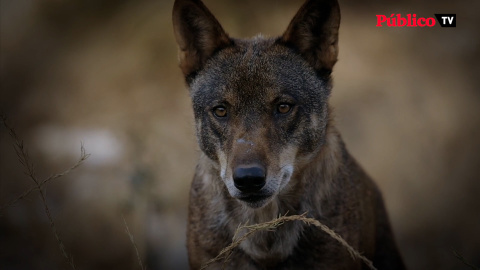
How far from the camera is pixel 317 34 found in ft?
13.0

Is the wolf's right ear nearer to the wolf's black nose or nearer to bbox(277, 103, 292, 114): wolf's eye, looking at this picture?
bbox(277, 103, 292, 114): wolf's eye

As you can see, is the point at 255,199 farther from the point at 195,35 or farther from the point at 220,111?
the point at 195,35

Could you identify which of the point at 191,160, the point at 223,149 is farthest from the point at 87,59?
the point at 223,149

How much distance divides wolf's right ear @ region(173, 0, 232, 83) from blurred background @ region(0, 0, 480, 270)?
3.28 meters

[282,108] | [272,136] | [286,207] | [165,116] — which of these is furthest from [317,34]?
[165,116]

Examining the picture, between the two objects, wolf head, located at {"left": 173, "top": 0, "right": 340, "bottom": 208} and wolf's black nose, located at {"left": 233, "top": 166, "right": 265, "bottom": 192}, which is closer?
wolf's black nose, located at {"left": 233, "top": 166, "right": 265, "bottom": 192}

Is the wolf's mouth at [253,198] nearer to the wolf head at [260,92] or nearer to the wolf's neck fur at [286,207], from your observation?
the wolf head at [260,92]

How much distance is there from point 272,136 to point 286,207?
0.65m

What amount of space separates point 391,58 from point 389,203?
2041 mm

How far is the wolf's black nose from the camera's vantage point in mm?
3324

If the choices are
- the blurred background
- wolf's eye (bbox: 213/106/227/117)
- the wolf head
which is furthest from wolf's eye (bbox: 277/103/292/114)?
the blurred background

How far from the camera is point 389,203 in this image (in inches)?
299

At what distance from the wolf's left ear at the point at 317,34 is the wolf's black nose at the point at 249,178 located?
1066mm

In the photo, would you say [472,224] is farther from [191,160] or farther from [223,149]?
[223,149]
